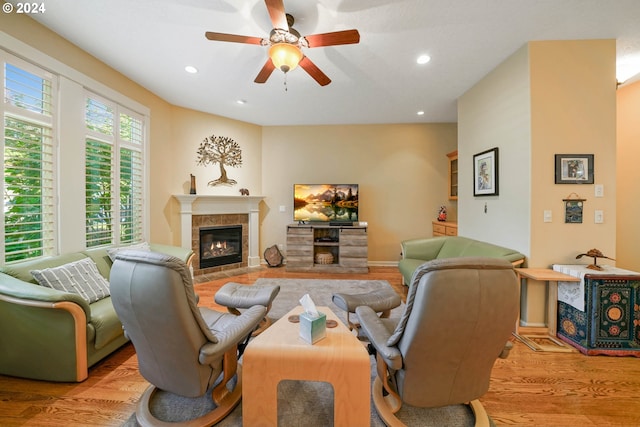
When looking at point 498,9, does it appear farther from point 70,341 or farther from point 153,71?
point 70,341

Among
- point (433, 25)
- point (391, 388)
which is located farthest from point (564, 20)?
point (391, 388)

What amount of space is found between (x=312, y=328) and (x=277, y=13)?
7.00 ft

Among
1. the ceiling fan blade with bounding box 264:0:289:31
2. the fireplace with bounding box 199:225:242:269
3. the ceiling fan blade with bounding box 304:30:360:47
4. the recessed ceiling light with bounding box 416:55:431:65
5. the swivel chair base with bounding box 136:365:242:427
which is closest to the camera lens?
the swivel chair base with bounding box 136:365:242:427

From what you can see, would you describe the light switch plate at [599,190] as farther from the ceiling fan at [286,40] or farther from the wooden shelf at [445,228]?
the ceiling fan at [286,40]

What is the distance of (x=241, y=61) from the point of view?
2779mm

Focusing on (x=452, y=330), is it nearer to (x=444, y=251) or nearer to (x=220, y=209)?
(x=444, y=251)

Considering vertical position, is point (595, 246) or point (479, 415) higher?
point (595, 246)

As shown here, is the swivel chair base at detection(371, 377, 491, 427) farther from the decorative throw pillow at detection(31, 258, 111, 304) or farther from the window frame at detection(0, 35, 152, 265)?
the window frame at detection(0, 35, 152, 265)

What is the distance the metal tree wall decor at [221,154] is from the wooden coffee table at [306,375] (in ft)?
12.9

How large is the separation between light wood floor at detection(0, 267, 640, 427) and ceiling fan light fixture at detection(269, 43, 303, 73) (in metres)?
2.68

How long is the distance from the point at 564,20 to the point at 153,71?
170 inches

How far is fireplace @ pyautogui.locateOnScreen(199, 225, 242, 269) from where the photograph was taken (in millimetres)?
4480


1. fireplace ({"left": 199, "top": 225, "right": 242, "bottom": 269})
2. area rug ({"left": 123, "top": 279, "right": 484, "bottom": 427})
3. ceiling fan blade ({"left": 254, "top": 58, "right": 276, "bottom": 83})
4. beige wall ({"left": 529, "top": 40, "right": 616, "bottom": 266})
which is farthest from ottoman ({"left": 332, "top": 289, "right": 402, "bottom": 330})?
fireplace ({"left": 199, "top": 225, "right": 242, "bottom": 269})

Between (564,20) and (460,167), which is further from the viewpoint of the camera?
(460,167)
